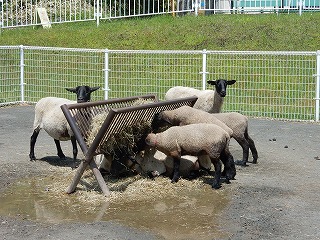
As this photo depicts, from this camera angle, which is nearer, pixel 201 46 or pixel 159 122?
pixel 159 122

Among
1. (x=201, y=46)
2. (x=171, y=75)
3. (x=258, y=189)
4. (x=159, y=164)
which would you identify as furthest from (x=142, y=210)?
(x=201, y=46)

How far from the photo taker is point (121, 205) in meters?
8.54

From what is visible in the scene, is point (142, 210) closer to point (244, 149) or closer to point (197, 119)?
point (197, 119)

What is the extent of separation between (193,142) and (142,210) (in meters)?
1.40

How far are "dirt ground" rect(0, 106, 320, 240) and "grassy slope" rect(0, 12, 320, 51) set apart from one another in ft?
20.4

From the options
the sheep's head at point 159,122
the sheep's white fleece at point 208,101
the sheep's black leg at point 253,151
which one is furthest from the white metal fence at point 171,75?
the sheep's head at point 159,122

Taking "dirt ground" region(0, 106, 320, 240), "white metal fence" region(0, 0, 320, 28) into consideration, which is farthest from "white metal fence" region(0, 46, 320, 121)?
"white metal fence" region(0, 0, 320, 28)

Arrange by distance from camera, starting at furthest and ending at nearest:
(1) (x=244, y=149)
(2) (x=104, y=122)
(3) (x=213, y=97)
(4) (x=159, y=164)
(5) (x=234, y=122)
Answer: (3) (x=213, y=97), (1) (x=244, y=149), (5) (x=234, y=122), (4) (x=159, y=164), (2) (x=104, y=122)

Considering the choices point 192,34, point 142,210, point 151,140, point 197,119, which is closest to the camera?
point 142,210

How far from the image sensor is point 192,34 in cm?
2178

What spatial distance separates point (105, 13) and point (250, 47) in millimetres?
7104

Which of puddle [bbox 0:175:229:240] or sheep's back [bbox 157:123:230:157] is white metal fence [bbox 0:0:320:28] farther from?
puddle [bbox 0:175:229:240]

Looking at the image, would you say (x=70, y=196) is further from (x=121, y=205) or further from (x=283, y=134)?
(x=283, y=134)

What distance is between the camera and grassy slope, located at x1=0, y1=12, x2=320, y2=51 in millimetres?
20797
